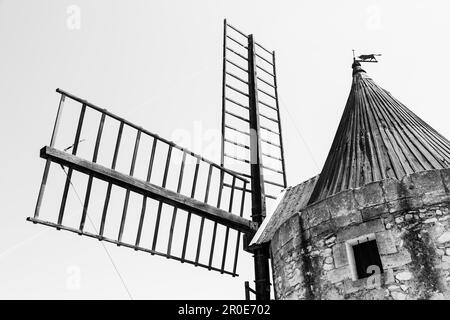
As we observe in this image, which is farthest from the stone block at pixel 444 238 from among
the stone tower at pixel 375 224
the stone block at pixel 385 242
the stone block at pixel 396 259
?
the stone block at pixel 385 242

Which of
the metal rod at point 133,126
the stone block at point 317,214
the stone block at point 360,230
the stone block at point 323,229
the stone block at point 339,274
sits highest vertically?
the metal rod at point 133,126

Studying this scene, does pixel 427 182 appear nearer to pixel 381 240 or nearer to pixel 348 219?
pixel 381 240

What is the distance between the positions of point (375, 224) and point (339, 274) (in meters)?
0.68

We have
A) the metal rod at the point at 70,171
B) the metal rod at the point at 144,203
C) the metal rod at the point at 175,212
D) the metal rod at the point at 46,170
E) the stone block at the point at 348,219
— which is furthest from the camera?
the metal rod at the point at 175,212

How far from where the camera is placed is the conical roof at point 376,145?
6.50 metres

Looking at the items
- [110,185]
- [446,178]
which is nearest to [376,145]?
[446,178]

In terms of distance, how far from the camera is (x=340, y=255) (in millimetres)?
5820

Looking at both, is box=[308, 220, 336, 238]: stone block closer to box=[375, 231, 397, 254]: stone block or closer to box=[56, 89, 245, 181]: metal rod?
box=[375, 231, 397, 254]: stone block

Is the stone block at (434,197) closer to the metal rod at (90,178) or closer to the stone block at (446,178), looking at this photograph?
the stone block at (446,178)

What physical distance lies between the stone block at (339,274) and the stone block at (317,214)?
0.63 m

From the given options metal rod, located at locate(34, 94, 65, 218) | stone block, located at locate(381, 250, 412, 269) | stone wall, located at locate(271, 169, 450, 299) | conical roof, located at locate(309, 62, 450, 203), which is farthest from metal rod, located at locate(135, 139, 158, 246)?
stone block, located at locate(381, 250, 412, 269)
